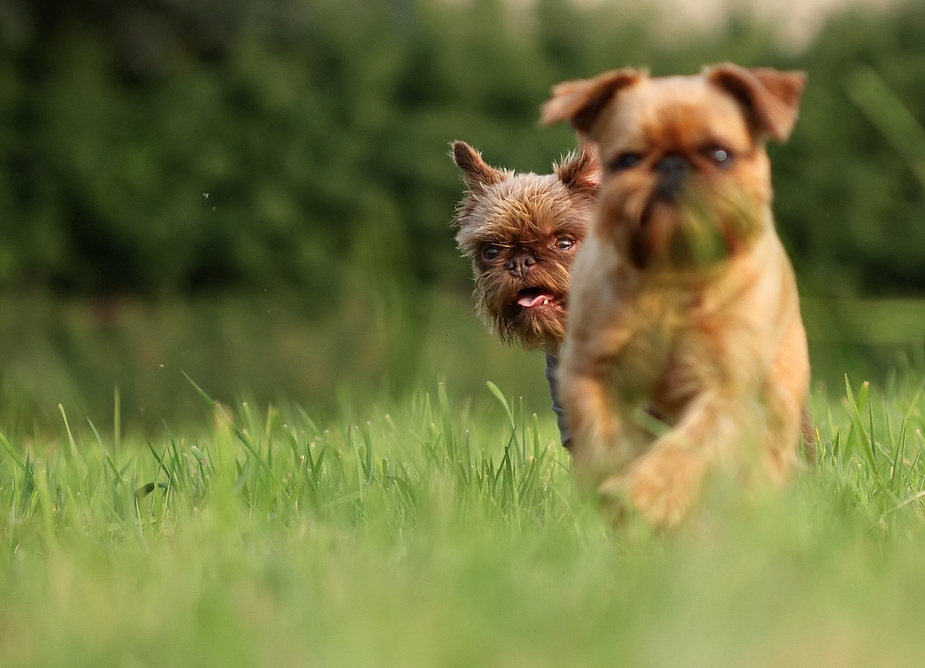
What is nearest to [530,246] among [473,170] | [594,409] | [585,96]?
[473,170]

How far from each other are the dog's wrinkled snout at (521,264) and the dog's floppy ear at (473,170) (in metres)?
0.60

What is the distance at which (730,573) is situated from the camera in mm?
2535

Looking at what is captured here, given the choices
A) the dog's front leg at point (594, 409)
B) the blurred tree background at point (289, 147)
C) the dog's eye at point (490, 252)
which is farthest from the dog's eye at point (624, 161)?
the blurred tree background at point (289, 147)

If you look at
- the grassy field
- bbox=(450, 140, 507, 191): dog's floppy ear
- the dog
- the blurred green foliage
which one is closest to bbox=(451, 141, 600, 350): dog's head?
the dog

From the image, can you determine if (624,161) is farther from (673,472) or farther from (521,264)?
(521,264)

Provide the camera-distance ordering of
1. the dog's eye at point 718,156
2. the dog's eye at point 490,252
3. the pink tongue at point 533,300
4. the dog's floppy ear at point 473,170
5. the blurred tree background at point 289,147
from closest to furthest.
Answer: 1. the dog's eye at point 718,156
2. the pink tongue at point 533,300
3. the dog's eye at point 490,252
4. the dog's floppy ear at point 473,170
5. the blurred tree background at point 289,147

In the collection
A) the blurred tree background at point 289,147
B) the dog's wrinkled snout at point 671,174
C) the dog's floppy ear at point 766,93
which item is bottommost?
the blurred tree background at point 289,147

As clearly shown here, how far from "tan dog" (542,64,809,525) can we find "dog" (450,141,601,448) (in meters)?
1.48

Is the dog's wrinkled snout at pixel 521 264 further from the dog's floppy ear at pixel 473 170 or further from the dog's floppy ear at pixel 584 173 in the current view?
the dog's floppy ear at pixel 473 170

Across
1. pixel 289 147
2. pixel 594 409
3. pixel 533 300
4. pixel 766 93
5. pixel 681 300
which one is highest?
pixel 766 93

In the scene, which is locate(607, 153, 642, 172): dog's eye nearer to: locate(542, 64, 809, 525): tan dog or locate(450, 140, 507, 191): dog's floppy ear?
locate(542, 64, 809, 525): tan dog

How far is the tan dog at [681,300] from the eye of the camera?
3068mm

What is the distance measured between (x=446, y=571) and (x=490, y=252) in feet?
8.93

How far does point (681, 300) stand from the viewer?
10.5 feet
